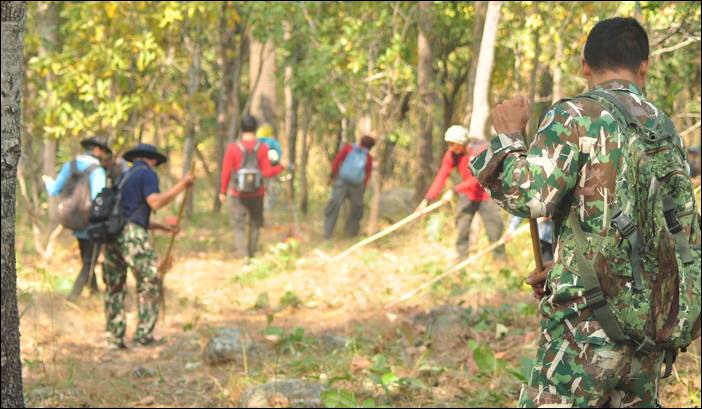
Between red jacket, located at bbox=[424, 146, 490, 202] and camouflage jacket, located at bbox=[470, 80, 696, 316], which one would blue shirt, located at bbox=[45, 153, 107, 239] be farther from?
camouflage jacket, located at bbox=[470, 80, 696, 316]

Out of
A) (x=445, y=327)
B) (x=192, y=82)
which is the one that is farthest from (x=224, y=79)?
(x=445, y=327)

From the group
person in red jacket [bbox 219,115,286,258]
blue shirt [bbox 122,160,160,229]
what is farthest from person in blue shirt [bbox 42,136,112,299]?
person in red jacket [bbox 219,115,286,258]

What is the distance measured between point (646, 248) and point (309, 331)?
20.9 feet

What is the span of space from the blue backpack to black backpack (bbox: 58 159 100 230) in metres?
6.65

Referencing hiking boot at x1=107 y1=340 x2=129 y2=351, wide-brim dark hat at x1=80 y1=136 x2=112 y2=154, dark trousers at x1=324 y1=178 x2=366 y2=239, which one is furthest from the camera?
dark trousers at x1=324 y1=178 x2=366 y2=239

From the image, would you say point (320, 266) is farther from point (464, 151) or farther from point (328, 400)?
point (328, 400)

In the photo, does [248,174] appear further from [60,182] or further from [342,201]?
[342,201]

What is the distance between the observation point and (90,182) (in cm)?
1005

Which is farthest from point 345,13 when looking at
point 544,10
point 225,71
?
point 544,10

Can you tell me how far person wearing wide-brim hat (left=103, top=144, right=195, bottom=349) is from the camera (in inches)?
329

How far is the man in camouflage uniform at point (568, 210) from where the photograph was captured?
3248mm

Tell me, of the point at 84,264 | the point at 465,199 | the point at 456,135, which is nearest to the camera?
the point at 84,264

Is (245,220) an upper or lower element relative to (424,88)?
lower

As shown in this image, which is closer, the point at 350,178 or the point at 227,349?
the point at 227,349
